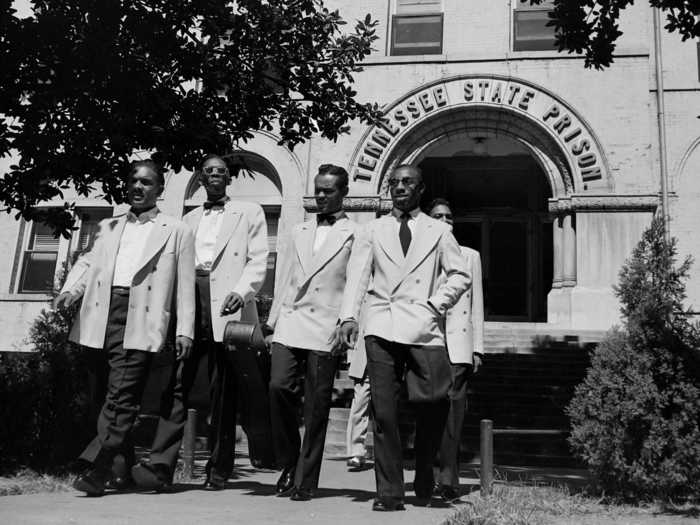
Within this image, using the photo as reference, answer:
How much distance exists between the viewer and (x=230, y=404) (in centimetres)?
554

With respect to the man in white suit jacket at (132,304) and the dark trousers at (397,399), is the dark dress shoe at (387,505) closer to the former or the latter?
the dark trousers at (397,399)

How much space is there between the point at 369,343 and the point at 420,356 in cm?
35

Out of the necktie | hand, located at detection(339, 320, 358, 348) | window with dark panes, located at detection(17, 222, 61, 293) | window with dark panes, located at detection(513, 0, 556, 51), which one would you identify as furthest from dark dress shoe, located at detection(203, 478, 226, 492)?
window with dark panes, located at detection(17, 222, 61, 293)

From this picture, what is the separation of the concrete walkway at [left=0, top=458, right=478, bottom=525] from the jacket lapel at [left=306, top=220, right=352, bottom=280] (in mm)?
1593

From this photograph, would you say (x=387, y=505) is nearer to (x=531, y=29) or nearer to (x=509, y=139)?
(x=509, y=139)

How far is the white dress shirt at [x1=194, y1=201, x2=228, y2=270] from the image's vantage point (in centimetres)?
572

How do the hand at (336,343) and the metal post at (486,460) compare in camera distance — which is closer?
the hand at (336,343)

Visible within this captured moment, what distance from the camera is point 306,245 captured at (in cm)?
555

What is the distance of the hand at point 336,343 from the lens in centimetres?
495

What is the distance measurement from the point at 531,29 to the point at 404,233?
532 inches

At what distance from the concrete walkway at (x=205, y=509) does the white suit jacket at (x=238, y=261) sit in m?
1.15

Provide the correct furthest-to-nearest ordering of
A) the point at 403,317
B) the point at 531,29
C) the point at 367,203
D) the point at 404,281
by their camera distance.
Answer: the point at 531,29
the point at 367,203
the point at 404,281
the point at 403,317

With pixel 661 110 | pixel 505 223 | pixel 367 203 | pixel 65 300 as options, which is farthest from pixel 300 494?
pixel 505 223

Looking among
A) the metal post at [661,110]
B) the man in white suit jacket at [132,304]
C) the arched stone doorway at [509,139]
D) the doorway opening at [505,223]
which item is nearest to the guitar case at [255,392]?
the man in white suit jacket at [132,304]
